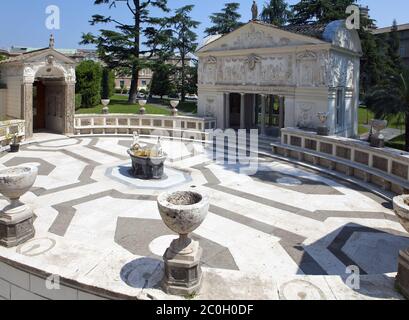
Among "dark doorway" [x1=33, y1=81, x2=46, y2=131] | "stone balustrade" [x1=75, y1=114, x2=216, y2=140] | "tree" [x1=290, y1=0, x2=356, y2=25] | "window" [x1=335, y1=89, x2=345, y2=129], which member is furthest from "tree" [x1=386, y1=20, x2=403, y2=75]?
"dark doorway" [x1=33, y1=81, x2=46, y2=131]

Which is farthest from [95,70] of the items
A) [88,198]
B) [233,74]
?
[88,198]

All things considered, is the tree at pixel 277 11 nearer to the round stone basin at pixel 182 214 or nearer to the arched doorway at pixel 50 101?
the arched doorway at pixel 50 101

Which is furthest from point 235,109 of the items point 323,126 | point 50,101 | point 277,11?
point 277,11

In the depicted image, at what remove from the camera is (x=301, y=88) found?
18094mm

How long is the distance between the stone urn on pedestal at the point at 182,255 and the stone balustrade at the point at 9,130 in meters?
15.2

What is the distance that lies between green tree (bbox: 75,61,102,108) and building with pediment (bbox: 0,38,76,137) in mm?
8786

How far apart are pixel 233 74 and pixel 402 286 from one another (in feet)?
57.6

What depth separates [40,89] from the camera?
22.2 metres

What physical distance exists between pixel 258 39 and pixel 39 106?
1356 centimetres

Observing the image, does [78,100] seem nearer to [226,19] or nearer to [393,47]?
[226,19]

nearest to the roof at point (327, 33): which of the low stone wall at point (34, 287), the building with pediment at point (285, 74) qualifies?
the building with pediment at point (285, 74)

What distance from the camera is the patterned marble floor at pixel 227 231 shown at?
4.66m
